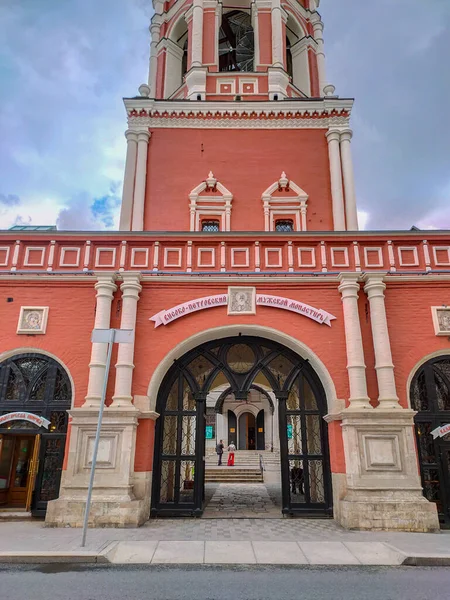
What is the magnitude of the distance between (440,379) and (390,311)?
179cm

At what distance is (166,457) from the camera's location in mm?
9609

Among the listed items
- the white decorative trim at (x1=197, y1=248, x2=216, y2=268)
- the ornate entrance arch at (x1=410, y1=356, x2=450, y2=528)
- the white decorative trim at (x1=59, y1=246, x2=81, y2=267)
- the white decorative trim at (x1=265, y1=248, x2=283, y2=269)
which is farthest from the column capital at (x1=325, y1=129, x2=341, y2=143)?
the white decorative trim at (x1=59, y1=246, x2=81, y2=267)

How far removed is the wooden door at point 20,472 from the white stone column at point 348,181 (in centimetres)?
1172

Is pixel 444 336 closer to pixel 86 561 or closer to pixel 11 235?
pixel 86 561

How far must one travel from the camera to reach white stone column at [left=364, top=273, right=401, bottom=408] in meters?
8.97

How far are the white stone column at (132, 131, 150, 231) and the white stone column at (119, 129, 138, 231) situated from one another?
20 cm

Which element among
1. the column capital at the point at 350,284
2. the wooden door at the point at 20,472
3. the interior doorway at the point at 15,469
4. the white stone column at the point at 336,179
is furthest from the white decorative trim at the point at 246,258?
the wooden door at the point at 20,472

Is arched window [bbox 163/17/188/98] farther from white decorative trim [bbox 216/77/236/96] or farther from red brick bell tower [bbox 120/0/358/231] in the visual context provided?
white decorative trim [bbox 216/77/236/96]

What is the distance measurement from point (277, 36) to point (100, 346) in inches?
606

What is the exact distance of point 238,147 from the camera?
1584 cm

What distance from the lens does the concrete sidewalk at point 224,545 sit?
19.7ft

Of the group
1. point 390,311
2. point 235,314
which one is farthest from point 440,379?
point 235,314

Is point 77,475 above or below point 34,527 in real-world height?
above

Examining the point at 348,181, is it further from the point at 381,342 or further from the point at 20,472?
the point at 20,472
